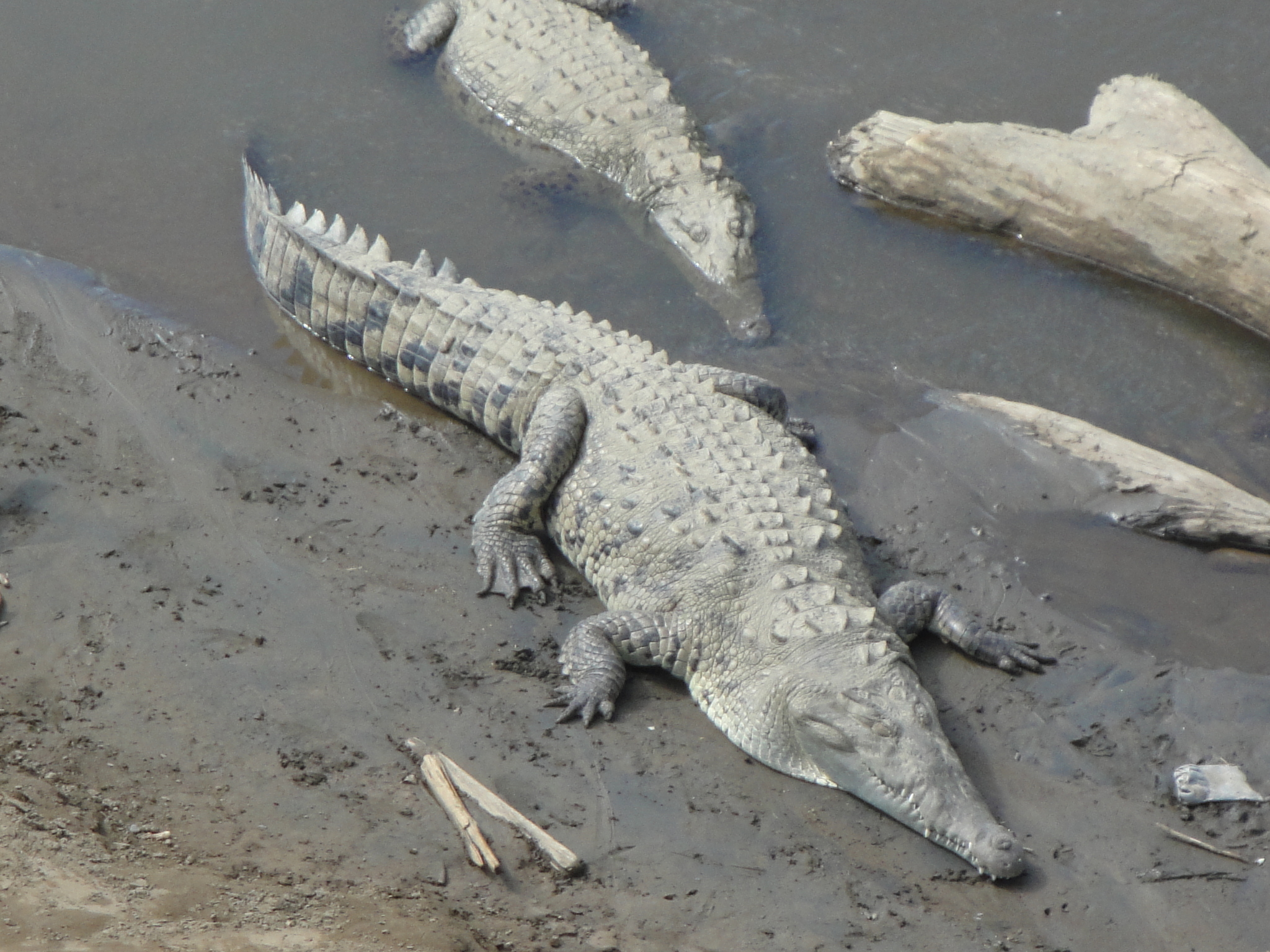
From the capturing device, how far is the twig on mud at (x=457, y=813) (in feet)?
12.9

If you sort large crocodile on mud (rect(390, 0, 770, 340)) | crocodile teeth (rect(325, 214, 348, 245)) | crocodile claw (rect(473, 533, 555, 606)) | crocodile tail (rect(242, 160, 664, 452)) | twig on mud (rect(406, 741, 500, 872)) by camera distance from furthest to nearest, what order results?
large crocodile on mud (rect(390, 0, 770, 340)) < crocodile teeth (rect(325, 214, 348, 245)) < crocodile tail (rect(242, 160, 664, 452)) < crocodile claw (rect(473, 533, 555, 606)) < twig on mud (rect(406, 741, 500, 872))

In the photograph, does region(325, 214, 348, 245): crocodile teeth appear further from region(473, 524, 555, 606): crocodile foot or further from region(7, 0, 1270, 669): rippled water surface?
region(473, 524, 555, 606): crocodile foot

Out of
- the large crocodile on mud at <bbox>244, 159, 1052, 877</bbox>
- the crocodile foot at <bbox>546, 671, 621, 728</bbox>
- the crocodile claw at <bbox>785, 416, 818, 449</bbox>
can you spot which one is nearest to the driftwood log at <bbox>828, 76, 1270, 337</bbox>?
the crocodile claw at <bbox>785, 416, 818, 449</bbox>

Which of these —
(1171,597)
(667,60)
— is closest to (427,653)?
(1171,597)

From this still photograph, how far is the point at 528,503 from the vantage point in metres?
5.46

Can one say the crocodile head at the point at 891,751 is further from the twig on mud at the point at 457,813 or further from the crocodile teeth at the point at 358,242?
the crocodile teeth at the point at 358,242

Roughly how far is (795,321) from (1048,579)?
2.38 meters

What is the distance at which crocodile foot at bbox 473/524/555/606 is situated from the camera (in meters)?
5.21

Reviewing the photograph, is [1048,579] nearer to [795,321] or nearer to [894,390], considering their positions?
[894,390]

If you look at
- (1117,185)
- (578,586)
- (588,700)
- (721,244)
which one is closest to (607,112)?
(721,244)

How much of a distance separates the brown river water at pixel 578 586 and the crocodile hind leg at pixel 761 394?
0.63ft

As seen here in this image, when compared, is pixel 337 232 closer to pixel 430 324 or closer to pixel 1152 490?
pixel 430 324

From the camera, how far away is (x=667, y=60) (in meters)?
9.08

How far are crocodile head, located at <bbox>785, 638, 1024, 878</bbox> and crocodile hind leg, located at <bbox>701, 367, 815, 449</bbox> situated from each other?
1710mm
